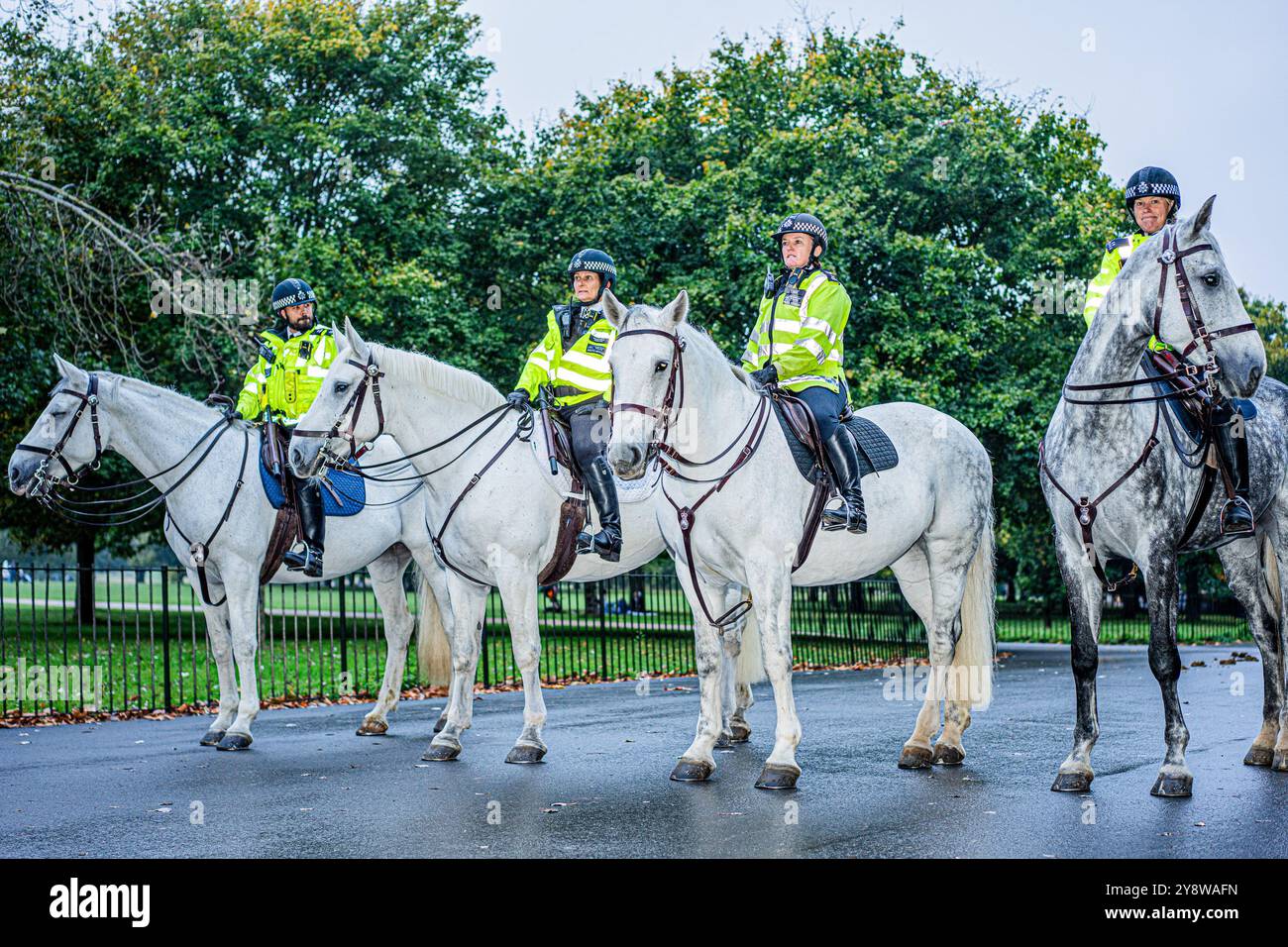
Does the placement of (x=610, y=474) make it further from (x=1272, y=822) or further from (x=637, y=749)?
(x=1272, y=822)

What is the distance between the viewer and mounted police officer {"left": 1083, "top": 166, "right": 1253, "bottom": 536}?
26.4 ft

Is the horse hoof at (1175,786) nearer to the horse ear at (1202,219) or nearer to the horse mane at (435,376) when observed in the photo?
the horse ear at (1202,219)

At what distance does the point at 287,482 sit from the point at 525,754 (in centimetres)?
337

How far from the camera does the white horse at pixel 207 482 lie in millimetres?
10711

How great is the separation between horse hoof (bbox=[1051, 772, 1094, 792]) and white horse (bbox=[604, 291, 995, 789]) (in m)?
1.35

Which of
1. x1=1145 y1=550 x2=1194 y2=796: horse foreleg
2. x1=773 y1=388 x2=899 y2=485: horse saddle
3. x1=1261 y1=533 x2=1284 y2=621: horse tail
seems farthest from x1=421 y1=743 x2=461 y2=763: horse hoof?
x1=1261 y1=533 x2=1284 y2=621: horse tail

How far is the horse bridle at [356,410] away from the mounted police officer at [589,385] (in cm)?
106

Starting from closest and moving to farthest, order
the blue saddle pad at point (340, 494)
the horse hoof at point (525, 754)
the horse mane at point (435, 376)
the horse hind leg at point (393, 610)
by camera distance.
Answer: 1. the horse hoof at point (525, 754)
2. the horse mane at point (435, 376)
3. the blue saddle pad at point (340, 494)
4. the horse hind leg at point (393, 610)

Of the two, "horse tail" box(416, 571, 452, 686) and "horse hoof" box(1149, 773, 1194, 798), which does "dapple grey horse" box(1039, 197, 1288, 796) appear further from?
"horse tail" box(416, 571, 452, 686)

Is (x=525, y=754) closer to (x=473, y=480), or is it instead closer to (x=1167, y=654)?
(x=473, y=480)

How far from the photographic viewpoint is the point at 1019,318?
26422mm

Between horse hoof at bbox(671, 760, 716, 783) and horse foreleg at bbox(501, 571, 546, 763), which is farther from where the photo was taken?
horse foreleg at bbox(501, 571, 546, 763)

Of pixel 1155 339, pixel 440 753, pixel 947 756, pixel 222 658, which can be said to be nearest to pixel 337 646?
pixel 222 658

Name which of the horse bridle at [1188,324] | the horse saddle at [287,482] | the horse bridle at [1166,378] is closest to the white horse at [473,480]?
the horse saddle at [287,482]
